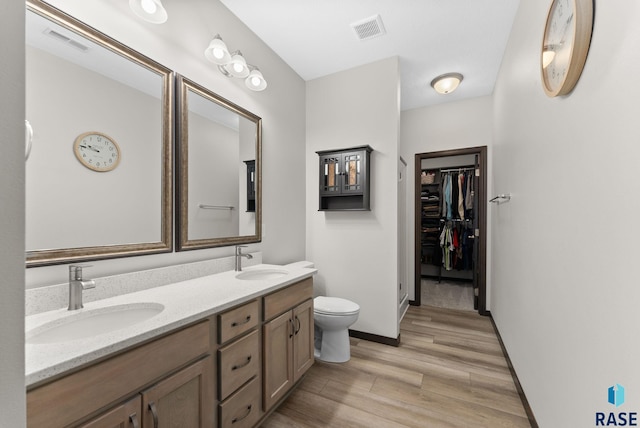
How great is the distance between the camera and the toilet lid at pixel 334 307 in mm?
2146

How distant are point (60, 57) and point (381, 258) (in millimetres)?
2515

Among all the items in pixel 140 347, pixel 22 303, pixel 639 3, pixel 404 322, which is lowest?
pixel 404 322

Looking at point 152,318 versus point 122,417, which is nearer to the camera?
point 122,417

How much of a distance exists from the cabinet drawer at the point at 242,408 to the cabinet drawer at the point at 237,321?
292 mm

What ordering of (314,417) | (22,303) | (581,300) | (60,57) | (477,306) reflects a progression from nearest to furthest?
(22,303) → (581,300) → (60,57) → (314,417) → (477,306)

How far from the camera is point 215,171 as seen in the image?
1867 millimetres

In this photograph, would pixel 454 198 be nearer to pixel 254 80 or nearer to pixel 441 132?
pixel 441 132

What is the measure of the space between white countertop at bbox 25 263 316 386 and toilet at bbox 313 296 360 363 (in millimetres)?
533

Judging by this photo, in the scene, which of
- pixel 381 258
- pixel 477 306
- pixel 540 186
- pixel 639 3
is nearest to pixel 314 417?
pixel 381 258

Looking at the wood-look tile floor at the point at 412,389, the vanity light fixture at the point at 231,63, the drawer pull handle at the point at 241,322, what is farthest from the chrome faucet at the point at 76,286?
the vanity light fixture at the point at 231,63

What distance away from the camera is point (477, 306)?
3365 millimetres

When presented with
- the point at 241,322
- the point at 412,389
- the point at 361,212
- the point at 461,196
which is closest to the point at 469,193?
the point at 461,196

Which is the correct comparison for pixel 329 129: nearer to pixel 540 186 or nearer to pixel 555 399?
pixel 540 186

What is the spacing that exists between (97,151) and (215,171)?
691 mm
